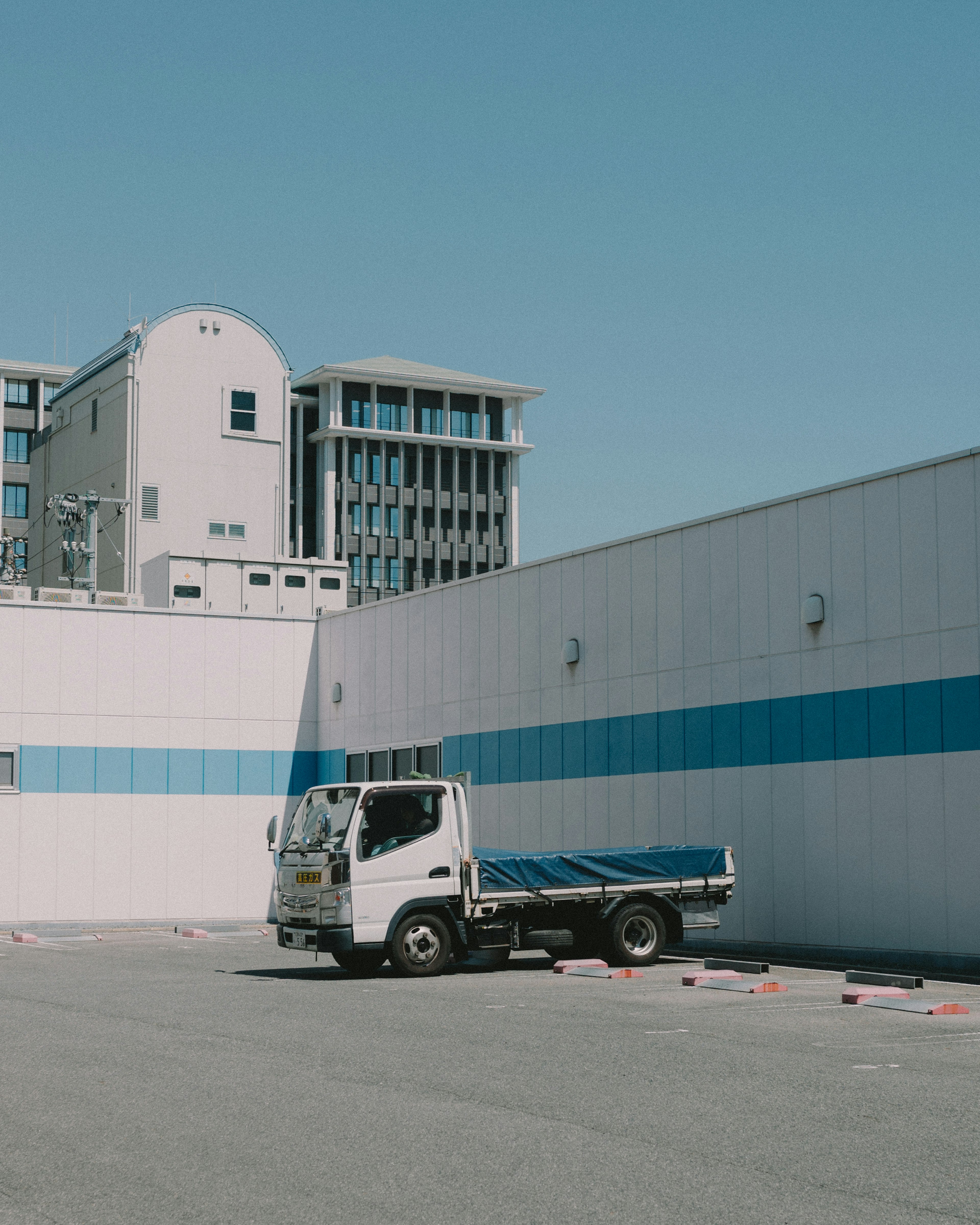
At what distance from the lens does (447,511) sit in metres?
98.1

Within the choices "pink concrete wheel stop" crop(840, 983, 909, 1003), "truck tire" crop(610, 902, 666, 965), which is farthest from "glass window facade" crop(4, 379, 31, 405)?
"pink concrete wheel stop" crop(840, 983, 909, 1003)

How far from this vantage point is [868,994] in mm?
14266

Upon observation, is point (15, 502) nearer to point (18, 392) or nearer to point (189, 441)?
point (18, 392)

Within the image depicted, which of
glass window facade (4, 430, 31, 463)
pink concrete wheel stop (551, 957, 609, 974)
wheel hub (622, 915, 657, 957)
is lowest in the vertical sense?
pink concrete wheel stop (551, 957, 609, 974)

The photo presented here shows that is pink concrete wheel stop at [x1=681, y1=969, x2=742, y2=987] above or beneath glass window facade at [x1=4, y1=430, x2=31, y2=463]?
beneath

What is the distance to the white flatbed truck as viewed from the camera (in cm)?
1667

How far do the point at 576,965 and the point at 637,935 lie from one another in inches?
33.7

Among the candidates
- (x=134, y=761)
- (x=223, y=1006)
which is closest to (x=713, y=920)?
(x=223, y=1006)

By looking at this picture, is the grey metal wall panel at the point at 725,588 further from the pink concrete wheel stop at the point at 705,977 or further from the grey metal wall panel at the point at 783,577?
the pink concrete wheel stop at the point at 705,977

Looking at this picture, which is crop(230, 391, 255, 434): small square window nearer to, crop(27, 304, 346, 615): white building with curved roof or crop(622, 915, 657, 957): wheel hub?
crop(27, 304, 346, 615): white building with curved roof

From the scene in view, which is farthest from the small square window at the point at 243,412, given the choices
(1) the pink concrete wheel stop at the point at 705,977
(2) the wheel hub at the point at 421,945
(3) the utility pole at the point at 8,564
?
(1) the pink concrete wheel stop at the point at 705,977

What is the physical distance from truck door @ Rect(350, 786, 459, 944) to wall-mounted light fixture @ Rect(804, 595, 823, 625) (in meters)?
5.67

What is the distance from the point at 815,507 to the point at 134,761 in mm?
14923

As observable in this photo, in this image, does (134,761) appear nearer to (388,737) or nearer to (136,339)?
(388,737)
